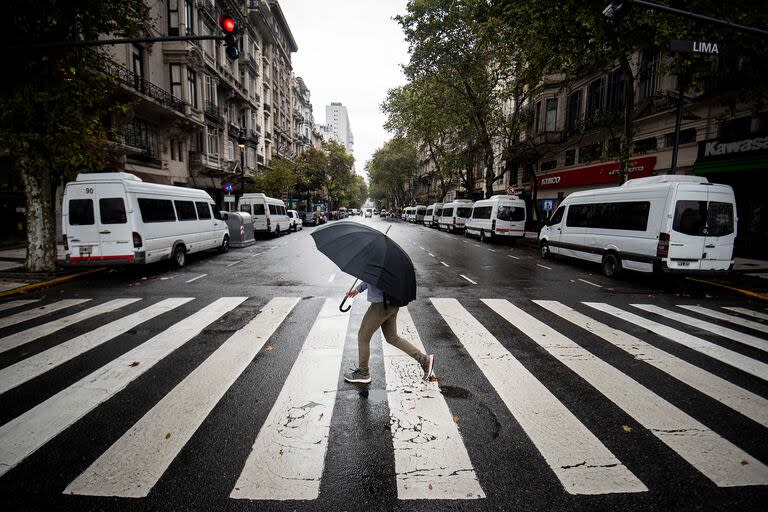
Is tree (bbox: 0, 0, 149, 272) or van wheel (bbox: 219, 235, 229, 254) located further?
van wheel (bbox: 219, 235, 229, 254)

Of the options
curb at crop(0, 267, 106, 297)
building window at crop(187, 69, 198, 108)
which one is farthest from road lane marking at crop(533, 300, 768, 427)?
building window at crop(187, 69, 198, 108)

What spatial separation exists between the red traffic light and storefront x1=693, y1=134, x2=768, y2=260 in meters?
18.4

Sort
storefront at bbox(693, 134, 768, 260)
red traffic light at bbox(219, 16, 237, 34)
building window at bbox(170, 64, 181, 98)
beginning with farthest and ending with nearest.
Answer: building window at bbox(170, 64, 181, 98) < storefront at bbox(693, 134, 768, 260) < red traffic light at bbox(219, 16, 237, 34)

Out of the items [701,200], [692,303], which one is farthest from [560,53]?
[692,303]

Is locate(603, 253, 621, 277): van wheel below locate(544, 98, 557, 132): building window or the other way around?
below

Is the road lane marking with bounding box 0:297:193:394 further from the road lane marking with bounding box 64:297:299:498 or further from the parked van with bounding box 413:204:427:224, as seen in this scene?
the parked van with bounding box 413:204:427:224

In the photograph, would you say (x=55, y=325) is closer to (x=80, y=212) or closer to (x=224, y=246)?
(x=80, y=212)

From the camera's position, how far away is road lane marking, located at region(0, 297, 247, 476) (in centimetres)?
307

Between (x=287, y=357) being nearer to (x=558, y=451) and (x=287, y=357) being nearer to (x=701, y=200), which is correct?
(x=558, y=451)

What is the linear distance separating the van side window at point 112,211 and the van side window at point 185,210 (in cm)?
213

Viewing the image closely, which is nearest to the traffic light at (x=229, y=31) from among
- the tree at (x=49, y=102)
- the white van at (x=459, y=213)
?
the tree at (x=49, y=102)

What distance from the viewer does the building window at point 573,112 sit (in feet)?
87.0

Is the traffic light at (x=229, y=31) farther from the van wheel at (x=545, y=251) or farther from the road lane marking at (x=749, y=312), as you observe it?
the van wheel at (x=545, y=251)

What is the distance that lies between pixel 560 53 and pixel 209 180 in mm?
25510
